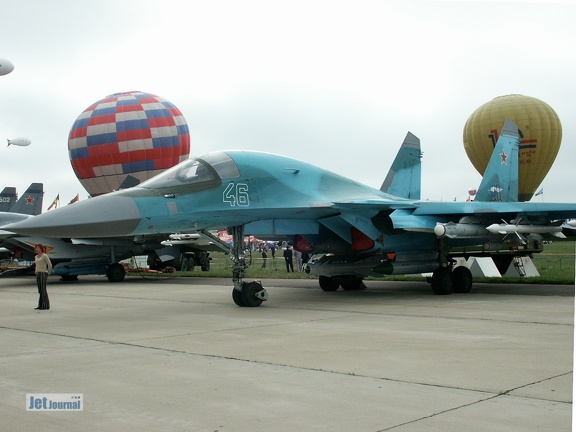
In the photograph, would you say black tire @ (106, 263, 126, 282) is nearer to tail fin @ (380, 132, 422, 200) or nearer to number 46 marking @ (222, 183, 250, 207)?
tail fin @ (380, 132, 422, 200)

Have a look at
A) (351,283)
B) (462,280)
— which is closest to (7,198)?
(351,283)

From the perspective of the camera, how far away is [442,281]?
43.9 feet

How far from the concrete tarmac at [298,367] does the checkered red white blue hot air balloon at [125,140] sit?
20.4 meters

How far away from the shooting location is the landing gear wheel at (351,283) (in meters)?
14.9

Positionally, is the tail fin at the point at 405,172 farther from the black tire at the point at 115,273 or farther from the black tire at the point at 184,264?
the black tire at the point at 184,264

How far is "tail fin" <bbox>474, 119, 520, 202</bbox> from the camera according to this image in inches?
632

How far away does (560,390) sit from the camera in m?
4.70

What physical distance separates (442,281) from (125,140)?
21008 millimetres

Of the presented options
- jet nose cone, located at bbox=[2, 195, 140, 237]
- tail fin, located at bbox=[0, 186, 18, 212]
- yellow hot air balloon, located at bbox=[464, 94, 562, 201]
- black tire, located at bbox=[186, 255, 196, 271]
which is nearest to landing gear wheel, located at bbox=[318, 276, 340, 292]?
jet nose cone, located at bbox=[2, 195, 140, 237]

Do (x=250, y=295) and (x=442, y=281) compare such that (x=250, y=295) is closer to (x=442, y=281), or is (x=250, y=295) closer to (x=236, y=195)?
(x=236, y=195)

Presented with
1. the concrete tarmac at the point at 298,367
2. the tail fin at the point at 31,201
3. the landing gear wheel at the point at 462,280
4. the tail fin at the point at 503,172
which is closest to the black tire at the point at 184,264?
the tail fin at the point at 31,201

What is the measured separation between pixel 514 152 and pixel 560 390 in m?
12.9

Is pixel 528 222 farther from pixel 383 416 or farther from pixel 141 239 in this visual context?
pixel 141 239

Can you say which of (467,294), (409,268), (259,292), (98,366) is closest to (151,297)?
(259,292)
